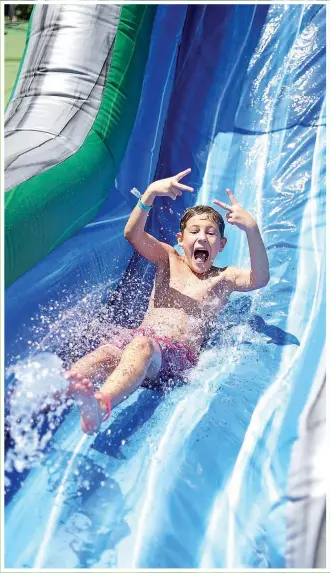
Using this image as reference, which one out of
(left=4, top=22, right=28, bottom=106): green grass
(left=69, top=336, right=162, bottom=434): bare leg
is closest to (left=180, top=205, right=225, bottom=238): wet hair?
(left=69, top=336, right=162, bottom=434): bare leg

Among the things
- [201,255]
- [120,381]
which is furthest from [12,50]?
[120,381]

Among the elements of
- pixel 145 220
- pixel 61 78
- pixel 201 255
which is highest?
pixel 61 78

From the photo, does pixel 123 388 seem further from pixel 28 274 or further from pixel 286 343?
pixel 286 343

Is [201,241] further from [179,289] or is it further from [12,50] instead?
[12,50]

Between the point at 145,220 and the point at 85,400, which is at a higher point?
the point at 145,220

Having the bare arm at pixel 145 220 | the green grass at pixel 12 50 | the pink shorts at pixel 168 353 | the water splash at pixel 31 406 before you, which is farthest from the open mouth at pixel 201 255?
the green grass at pixel 12 50

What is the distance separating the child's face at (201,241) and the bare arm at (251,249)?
0.10 m

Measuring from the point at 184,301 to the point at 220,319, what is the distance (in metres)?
0.12

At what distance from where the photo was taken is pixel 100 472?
1.40 metres

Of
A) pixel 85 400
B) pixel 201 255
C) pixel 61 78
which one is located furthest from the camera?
pixel 61 78

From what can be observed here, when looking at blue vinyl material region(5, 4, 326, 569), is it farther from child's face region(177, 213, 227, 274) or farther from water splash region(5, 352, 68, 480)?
child's face region(177, 213, 227, 274)

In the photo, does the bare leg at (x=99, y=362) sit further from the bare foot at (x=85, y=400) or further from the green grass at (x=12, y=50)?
the green grass at (x=12, y=50)

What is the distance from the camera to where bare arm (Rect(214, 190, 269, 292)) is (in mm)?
1852

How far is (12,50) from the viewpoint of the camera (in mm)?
4039
